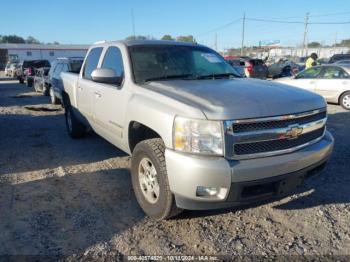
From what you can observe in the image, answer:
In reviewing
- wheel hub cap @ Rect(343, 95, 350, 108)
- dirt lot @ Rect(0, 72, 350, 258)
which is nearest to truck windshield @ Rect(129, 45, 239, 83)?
dirt lot @ Rect(0, 72, 350, 258)

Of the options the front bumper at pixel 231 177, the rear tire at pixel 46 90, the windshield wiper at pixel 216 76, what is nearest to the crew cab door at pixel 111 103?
the windshield wiper at pixel 216 76

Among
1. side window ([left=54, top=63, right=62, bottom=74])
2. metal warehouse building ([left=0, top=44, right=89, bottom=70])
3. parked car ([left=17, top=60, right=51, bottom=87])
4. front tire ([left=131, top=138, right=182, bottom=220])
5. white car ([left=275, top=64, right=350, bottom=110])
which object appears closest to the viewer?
front tire ([left=131, top=138, right=182, bottom=220])

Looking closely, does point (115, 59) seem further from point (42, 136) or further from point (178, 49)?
point (42, 136)

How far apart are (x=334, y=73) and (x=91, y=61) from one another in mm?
8902

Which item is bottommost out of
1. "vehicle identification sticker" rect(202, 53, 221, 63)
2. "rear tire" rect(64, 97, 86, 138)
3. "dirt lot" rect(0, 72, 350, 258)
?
"dirt lot" rect(0, 72, 350, 258)

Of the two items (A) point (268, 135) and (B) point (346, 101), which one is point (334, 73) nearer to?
(B) point (346, 101)

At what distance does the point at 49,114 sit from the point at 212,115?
29.5 feet

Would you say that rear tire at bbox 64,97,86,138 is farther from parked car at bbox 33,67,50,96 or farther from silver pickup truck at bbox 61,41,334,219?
parked car at bbox 33,67,50,96

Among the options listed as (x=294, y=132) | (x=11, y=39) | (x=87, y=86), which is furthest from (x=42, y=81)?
(x=11, y=39)

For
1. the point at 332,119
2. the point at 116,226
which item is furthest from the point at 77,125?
the point at 332,119

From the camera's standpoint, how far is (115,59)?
493cm

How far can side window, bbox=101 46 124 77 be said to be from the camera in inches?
184

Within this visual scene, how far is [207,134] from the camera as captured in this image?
3.15m

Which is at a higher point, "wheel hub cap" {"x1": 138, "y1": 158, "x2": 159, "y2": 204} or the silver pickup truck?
the silver pickup truck
